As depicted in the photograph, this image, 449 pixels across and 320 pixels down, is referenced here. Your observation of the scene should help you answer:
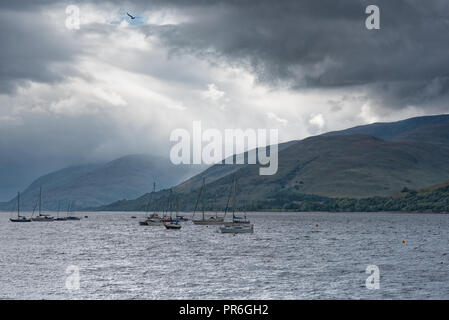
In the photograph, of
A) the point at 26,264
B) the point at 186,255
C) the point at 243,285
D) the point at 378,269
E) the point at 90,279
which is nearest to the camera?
the point at 243,285

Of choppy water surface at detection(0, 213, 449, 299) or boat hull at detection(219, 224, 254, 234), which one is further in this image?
boat hull at detection(219, 224, 254, 234)

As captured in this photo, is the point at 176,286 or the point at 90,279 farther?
the point at 90,279

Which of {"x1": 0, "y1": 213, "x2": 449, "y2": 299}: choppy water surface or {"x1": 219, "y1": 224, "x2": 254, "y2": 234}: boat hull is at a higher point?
{"x1": 219, "y1": 224, "x2": 254, "y2": 234}: boat hull

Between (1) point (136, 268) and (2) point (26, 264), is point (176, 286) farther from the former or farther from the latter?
(2) point (26, 264)

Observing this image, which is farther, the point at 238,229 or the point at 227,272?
the point at 238,229

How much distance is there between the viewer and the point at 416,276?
72.3m

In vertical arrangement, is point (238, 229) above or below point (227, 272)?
above

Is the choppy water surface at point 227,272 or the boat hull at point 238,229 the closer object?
the choppy water surface at point 227,272

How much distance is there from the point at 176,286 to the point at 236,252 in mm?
45495

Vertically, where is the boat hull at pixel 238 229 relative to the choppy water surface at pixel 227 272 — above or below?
above
